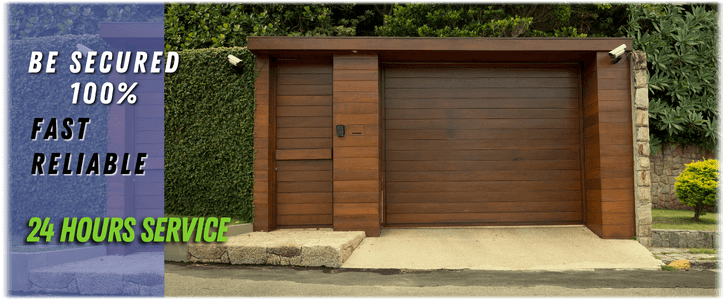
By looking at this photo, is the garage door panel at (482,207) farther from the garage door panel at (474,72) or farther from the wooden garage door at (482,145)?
the garage door panel at (474,72)

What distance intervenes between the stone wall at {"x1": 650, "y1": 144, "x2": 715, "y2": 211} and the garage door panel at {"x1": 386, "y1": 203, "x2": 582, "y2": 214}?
15.1 ft

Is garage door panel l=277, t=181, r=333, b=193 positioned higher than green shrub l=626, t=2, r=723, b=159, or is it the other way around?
green shrub l=626, t=2, r=723, b=159

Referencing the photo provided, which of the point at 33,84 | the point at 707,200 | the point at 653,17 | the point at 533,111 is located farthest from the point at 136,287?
the point at 653,17

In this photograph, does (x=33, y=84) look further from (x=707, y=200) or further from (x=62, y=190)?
(x=707, y=200)

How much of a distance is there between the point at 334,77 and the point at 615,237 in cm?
463

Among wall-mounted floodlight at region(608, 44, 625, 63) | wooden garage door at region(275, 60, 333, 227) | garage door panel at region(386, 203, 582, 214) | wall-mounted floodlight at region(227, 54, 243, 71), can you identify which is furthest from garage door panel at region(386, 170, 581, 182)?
wall-mounted floodlight at region(227, 54, 243, 71)

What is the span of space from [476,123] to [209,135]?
13.6ft

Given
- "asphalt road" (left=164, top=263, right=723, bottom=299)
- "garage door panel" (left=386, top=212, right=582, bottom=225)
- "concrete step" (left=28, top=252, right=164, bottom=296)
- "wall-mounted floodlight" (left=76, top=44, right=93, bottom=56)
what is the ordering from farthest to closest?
"garage door panel" (left=386, top=212, right=582, bottom=225), "wall-mounted floodlight" (left=76, top=44, right=93, bottom=56), "concrete step" (left=28, top=252, right=164, bottom=296), "asphalt road" (left=164, top=263, right=723, bottom=299)

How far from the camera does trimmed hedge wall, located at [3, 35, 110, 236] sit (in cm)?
748

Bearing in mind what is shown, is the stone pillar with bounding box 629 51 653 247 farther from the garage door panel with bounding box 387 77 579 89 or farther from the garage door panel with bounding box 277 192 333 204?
the garage door panel with bounding box 277 192 333 204

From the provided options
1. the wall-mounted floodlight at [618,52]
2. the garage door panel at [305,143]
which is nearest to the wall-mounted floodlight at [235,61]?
the garage door panel at [305,143]

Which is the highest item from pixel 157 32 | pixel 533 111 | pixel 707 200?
pixel 157 32

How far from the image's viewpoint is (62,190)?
748cm

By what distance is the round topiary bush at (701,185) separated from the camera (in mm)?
7906
